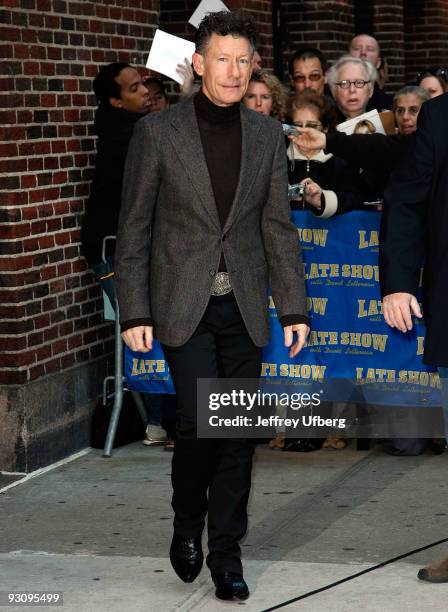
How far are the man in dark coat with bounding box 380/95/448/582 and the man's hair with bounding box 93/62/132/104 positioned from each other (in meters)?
3.37

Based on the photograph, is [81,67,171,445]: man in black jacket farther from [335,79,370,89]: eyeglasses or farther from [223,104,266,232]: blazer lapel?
[223,104,266,232]: blazer lapel

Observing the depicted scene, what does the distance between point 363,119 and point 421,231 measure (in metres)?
3.00

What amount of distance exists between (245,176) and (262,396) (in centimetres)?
273

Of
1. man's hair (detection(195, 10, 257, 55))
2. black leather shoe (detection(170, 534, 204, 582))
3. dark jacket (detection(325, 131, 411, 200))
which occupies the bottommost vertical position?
black leather shoe (detection(170, 534, 204, 582))

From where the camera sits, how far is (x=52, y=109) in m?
7.79

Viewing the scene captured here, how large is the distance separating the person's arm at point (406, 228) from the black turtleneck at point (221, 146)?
57 centimetres

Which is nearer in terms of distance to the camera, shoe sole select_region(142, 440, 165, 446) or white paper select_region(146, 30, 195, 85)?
shoe sole select_region(142, 440, 165, 446)

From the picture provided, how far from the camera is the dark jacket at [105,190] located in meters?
7.93

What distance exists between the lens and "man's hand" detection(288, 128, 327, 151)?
7121 millimetres

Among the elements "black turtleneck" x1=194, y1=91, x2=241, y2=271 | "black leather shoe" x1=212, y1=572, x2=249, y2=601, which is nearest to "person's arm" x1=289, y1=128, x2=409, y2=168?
"black turtleneck" x1=194, y1=91, x2=241, y2=271

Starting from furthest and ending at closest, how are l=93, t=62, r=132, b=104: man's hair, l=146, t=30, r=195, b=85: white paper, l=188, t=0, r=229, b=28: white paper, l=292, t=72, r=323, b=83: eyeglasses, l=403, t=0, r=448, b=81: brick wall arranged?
1. l=403, t=0, r=448, b=81: brick wall
2. l=292, t=72, r=323, b=83: eyeglasses
3. l=188, t=0, r=229, b=28: white paper
4. l=146, t=30, r=195, b=85: white paper
5. l=93, t=62, r=132, b=104: man's hair

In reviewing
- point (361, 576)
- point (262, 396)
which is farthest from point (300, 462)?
point (361, 576)

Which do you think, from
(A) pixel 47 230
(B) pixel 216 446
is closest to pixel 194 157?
(B) pixel 216 446

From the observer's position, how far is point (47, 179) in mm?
7715
